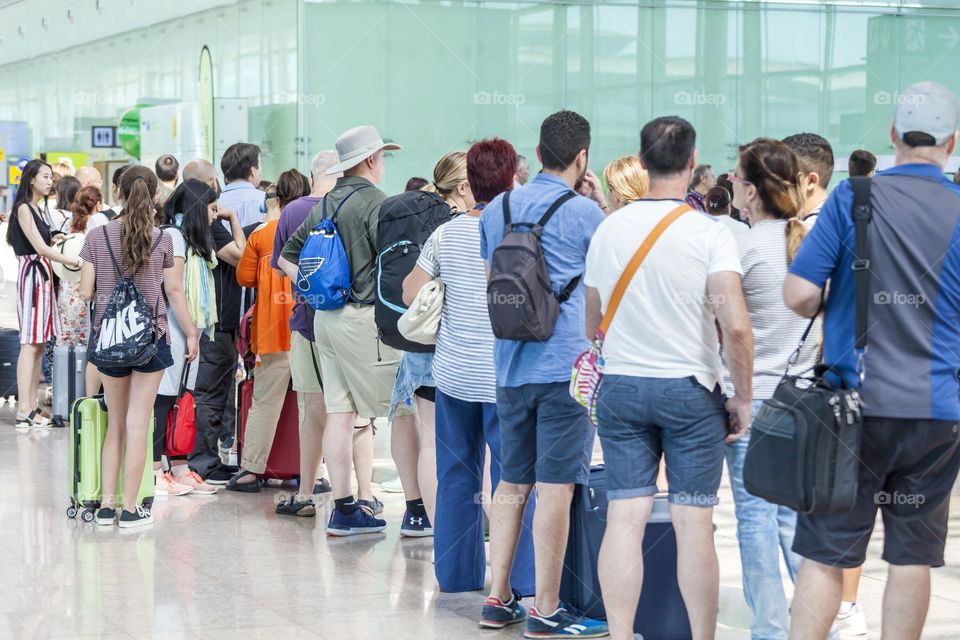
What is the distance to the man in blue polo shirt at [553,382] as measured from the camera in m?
4.39

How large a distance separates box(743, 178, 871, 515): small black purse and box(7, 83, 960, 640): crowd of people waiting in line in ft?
0.14

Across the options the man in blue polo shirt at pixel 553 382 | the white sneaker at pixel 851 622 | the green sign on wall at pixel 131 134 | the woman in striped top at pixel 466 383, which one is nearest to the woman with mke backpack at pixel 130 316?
the woman in striped top at pixel 466 383

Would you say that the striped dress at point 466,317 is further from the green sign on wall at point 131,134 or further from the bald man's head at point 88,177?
the green sign on wall at point 131,134

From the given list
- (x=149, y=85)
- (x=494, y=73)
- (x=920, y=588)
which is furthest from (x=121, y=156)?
(x=920, y=588)

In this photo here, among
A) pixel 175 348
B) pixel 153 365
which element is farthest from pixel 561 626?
pixel 175 348

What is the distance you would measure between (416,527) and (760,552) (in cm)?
242

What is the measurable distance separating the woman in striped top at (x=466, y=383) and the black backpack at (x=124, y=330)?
167cm

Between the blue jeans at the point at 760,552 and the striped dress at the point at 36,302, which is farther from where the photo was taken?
the striped dress at the point at 36,302

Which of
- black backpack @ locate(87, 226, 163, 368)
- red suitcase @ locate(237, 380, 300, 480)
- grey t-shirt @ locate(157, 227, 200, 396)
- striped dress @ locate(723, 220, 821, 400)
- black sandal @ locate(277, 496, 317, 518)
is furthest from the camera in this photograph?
red suitcase @ locate(237, 380, 300, 480)

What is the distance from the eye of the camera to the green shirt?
5.97 meters

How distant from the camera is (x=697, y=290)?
3.78m

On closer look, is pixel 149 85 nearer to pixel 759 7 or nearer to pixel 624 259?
pixel 759 7

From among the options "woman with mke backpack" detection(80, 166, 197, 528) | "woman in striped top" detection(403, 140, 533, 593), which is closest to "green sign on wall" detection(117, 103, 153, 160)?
"woman with mke backpack" detection(80, 166, 197, 528)

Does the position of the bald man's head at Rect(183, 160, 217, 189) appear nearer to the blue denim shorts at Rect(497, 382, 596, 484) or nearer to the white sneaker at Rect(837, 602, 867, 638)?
the blue denim shorts at Rect(497, 382, 596, 484)
